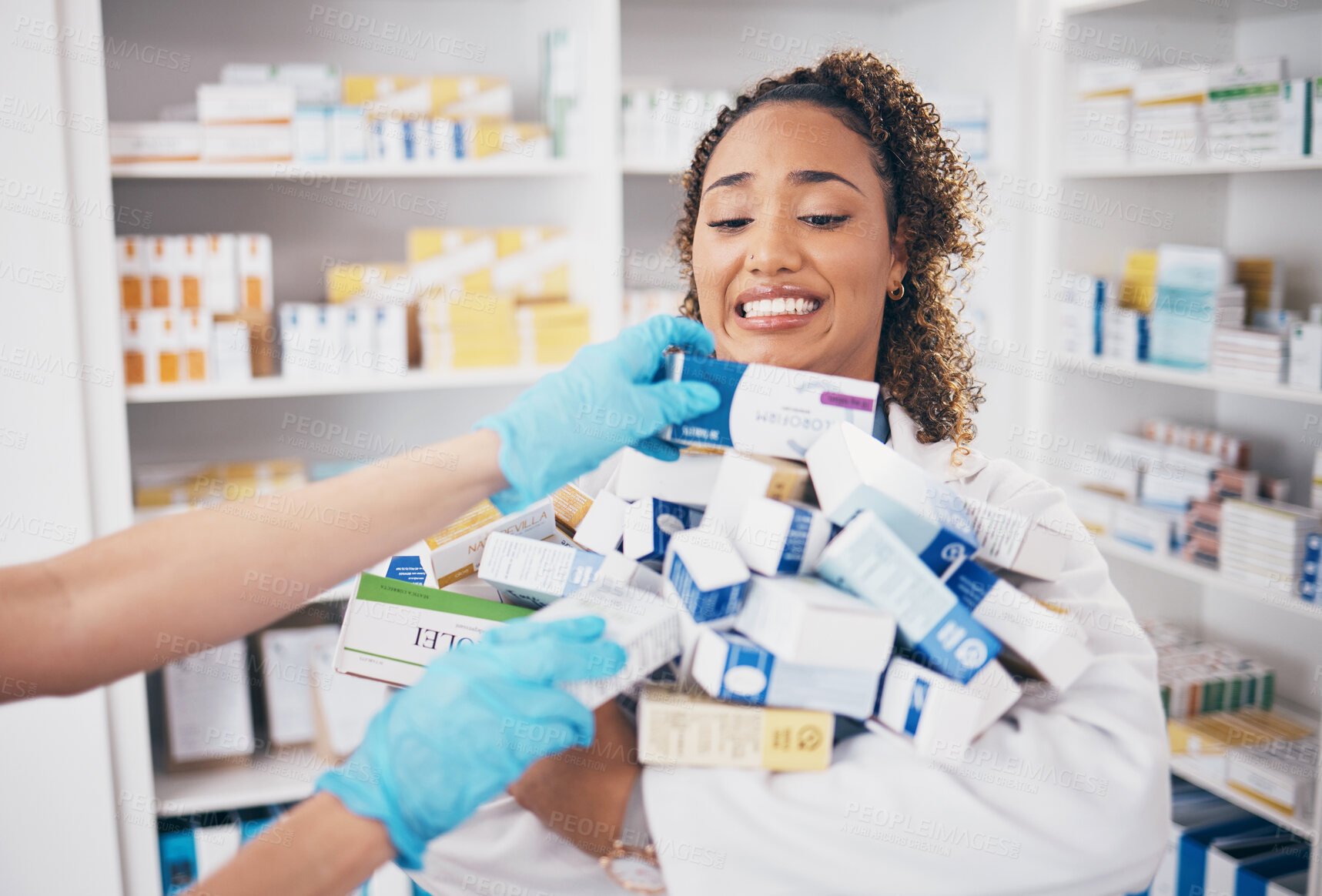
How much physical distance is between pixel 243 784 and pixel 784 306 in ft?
6.28

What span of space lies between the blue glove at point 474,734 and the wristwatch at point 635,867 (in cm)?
17

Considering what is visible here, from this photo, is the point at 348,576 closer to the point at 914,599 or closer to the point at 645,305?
the point at 914,599

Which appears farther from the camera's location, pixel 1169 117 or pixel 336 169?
pixel 1169 117

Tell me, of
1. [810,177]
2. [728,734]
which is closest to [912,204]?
[810,177]

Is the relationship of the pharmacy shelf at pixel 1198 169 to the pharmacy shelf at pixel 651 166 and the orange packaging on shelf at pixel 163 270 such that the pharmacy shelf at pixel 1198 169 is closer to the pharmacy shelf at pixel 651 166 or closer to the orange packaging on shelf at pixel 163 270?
the pharmacy shelf at pixel 651 166

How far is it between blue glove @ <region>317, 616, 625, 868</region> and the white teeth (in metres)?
0.68

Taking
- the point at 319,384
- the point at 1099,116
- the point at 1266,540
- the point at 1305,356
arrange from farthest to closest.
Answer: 1. the point at 1099,116
2. the point at 319,384
3. the point at 1266,540
4. the point at 1305,356

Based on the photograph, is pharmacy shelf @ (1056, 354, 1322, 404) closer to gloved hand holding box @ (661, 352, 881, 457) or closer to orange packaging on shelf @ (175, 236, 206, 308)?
gloved hand holding box @ (661, 352, 881, 457)

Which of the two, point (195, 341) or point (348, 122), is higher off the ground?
point (348, 122)

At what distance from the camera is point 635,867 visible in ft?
3.42

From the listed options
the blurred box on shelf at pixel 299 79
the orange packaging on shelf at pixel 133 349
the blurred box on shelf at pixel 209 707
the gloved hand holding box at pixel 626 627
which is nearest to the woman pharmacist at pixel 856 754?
the gloved hand holding box at pixel 626 627

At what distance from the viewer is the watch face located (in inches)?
40.9

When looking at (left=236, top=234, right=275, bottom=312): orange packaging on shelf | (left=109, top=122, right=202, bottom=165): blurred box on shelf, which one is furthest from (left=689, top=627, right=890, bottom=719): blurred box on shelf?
(left=109, top=122, right=202, bottom=165): blurred box on shelf

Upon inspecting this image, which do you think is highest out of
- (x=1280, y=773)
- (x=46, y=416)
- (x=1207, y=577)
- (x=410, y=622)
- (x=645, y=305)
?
(x=645, y=305)
